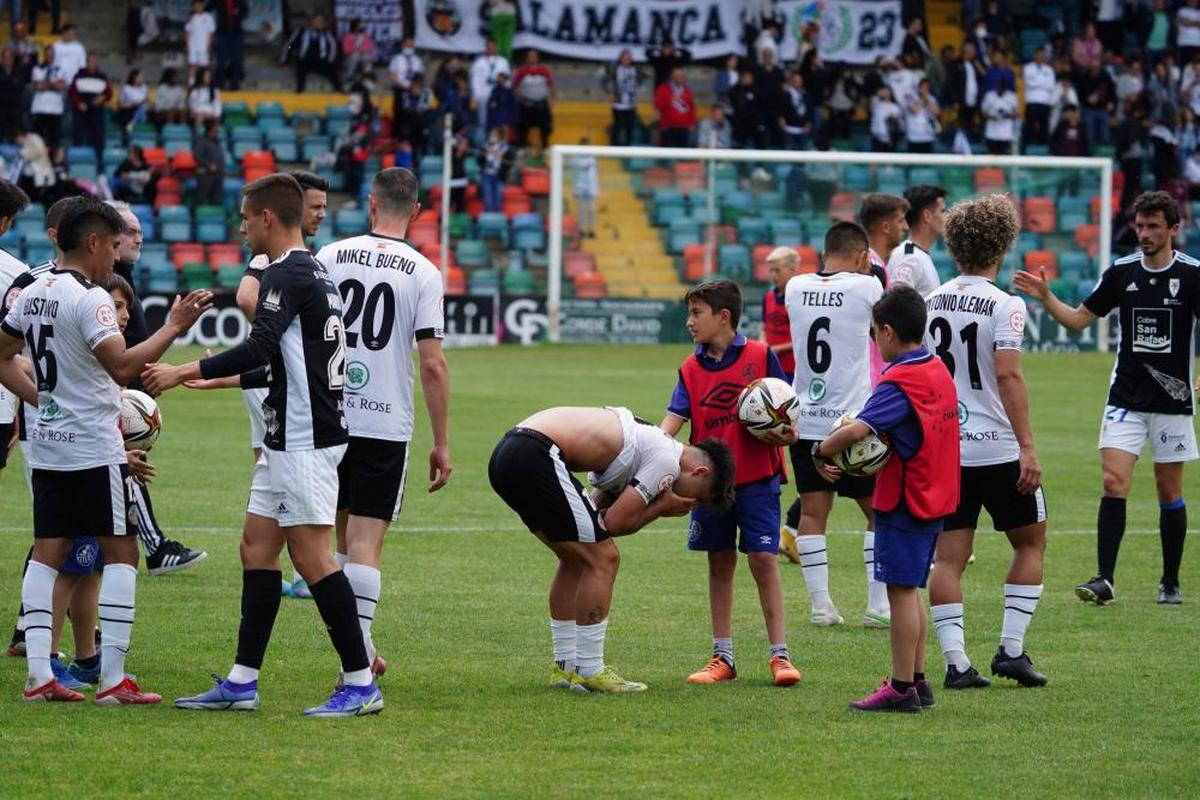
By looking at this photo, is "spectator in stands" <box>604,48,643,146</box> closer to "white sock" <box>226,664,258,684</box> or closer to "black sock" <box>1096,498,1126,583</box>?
"black sock" <box>1096,498,1126,583</box>

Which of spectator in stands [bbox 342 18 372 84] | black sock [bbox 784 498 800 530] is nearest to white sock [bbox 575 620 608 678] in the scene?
black sock [bbox 784 498 800 530]

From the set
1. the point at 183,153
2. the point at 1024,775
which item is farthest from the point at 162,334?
the point at 183,153

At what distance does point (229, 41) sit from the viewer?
111 feet

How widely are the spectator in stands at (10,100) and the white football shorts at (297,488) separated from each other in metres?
25.1

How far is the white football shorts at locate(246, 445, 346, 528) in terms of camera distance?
6934 mm

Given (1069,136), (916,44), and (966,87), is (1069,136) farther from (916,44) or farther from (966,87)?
(916,44)

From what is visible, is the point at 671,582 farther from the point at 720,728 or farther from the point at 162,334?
the point at 162,334

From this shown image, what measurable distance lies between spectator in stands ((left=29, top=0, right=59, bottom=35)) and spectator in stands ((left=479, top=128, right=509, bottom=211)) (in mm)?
9086

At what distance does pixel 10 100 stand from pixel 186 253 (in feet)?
12.6

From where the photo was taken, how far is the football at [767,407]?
8.04 meters

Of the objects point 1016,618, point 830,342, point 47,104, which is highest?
point 47,104

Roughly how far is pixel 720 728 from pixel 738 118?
2759 centimetres

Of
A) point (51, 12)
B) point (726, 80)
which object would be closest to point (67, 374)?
point (726, 80)

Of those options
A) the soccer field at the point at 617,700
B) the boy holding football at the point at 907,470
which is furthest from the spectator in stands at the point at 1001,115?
the boy holding football at the point at 907,470
